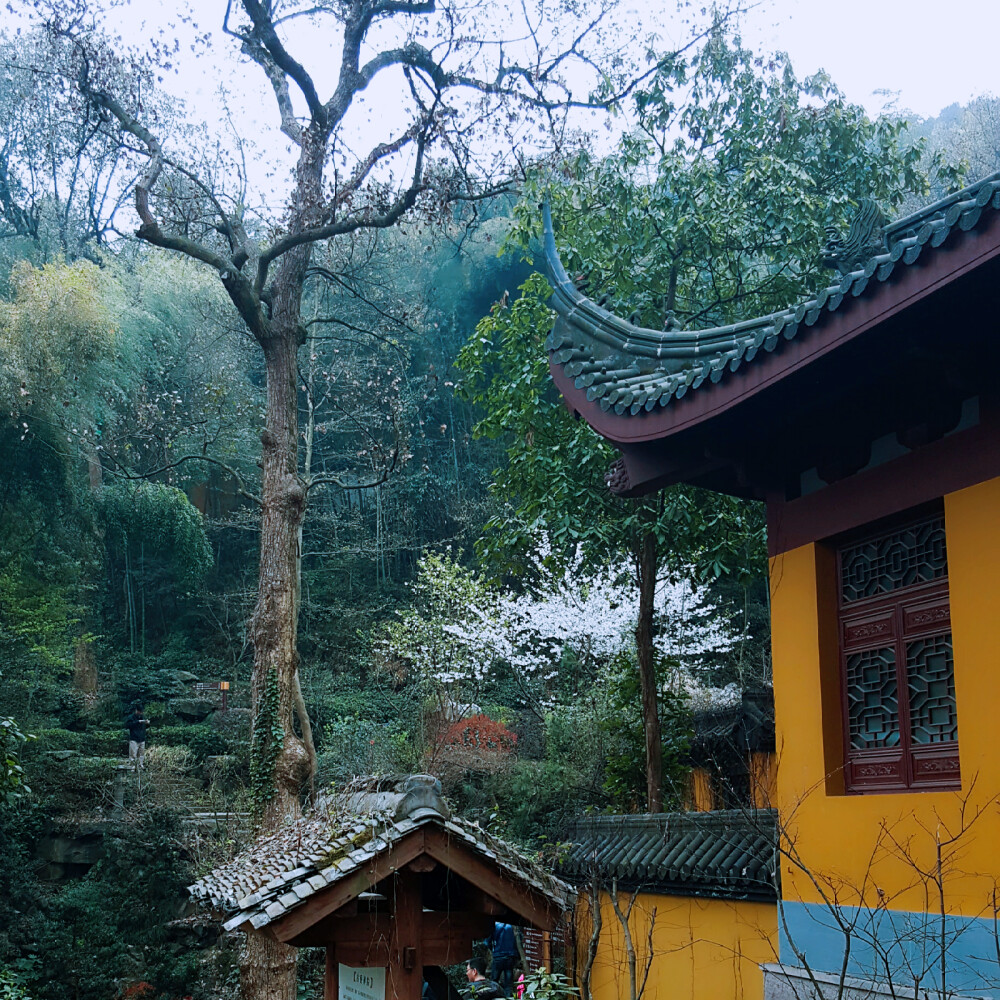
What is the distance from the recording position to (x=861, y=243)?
437 cm

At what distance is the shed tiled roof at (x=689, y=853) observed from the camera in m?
5.48

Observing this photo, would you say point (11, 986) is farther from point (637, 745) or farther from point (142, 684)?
point (142, 684)

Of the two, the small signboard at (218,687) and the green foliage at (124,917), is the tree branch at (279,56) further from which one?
the small signboard at (218,687)

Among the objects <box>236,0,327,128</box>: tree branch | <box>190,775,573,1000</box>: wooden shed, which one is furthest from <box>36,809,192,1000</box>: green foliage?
<box>236,0,327,128</box>: tree branch

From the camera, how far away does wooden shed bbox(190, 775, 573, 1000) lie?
3.89 m

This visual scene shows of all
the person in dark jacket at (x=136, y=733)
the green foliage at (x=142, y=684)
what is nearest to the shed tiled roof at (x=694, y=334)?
the person in dark jacket at (x=136, y=733)

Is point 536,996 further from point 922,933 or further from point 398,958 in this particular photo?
point 922,933

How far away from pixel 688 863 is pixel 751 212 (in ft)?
18.3

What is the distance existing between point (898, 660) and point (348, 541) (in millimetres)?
19884

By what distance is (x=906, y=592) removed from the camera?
4344 mm

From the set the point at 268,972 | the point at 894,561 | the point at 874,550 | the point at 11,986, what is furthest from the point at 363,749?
the point at 894,561

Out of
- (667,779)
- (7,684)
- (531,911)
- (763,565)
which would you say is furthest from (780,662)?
(7,684)

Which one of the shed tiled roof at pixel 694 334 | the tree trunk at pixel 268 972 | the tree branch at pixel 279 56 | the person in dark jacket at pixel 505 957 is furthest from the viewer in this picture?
the tree branch at pixel 279 56

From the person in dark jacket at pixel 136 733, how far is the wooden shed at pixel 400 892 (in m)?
12.8
